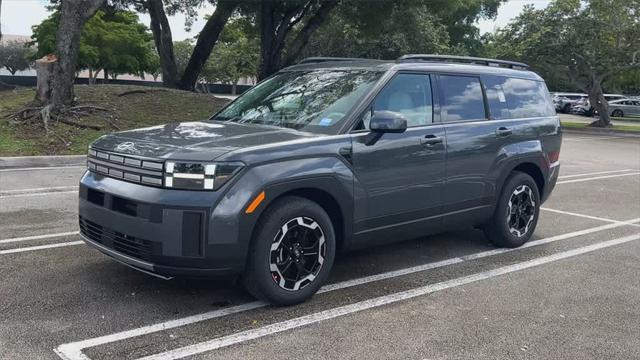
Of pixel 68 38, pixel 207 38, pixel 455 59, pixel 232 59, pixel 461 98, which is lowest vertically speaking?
pixel 461 98

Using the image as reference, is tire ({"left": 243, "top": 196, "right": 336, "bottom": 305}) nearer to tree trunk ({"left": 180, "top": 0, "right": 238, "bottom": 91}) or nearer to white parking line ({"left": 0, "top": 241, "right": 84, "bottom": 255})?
white parking line ({"left": 0, "top": 241, "right": 84, "bottom": 255})

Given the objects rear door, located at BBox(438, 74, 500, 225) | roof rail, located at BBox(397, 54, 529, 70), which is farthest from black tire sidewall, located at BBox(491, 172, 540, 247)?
roof rail, located at BBox(397, 54, 529, 70)

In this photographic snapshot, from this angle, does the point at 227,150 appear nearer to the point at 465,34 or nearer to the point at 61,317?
the point at 61,317

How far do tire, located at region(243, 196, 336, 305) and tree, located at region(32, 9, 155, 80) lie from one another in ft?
128

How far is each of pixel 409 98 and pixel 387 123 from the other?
28.5 inches

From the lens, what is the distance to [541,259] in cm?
595

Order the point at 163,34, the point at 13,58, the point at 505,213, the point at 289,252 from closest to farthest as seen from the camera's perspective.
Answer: the point at 289,252
the point at 505,213
the point at 163,34
the point at 13,58

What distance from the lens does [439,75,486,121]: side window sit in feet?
18.0

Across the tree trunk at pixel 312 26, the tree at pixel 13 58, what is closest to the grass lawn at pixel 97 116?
the tree trunk at pixel 312 26

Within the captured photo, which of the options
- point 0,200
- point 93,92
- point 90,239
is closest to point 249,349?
point 90,239

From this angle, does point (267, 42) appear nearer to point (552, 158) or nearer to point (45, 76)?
point (45, 76)

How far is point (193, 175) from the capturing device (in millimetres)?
3881

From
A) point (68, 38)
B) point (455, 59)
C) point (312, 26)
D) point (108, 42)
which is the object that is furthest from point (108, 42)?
point (455, 59)

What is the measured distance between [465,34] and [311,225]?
47767 mm
